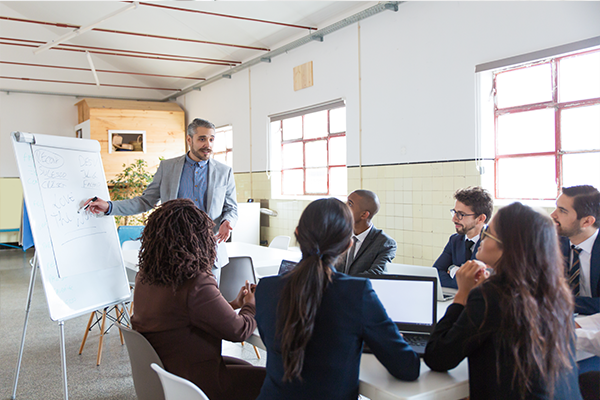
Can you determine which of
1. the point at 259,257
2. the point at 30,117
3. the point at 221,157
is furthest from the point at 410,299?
the point at 30,117

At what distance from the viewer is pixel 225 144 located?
9.25 m

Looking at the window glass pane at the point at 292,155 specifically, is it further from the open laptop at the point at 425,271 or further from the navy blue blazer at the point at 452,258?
the open laptop at the point at 425,271

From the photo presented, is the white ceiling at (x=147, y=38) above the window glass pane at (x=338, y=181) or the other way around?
above

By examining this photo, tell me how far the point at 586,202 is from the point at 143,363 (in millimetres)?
2058

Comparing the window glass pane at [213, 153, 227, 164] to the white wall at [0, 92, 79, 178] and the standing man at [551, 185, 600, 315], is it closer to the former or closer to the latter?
the white wall at [0, 92, 79, 178]

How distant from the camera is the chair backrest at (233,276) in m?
3.17

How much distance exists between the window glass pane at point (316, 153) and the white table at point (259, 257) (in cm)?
260

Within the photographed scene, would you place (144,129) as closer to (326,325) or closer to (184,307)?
(184,307)

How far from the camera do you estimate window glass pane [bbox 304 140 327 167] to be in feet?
22.4

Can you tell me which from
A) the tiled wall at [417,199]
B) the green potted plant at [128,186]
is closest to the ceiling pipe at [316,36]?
the tiled wall at [417,199]

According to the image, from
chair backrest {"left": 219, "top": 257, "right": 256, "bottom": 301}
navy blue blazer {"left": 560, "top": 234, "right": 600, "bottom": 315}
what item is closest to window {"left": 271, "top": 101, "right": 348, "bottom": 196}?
chair backrest {"left": 219, "top": 257, "right": 256, "bottom": 301}

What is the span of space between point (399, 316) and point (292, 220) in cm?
556

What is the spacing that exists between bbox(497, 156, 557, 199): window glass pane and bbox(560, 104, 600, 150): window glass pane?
0.74 ft

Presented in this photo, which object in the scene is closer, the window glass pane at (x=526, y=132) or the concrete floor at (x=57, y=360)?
the concrete floor at (x=57, y=360)
